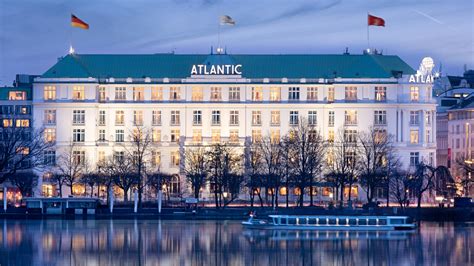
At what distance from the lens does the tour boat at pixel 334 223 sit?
122 meters

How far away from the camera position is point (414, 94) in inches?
6826

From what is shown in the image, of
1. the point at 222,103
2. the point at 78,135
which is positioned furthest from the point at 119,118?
the point at 222,103

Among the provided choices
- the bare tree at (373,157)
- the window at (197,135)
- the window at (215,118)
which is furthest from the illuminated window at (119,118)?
the bare tree at (373,157)

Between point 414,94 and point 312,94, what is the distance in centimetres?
1195

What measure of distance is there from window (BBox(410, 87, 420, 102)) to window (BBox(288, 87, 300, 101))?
43.4 ft

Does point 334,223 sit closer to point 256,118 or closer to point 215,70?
point 256,118

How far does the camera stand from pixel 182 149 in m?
172

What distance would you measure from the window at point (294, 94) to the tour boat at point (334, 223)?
49.8m

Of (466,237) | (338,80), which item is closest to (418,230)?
(466,237)

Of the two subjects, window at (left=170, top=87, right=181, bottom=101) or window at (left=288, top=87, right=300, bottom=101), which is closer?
window at (left=288, top=87, right=300, bottom=101)

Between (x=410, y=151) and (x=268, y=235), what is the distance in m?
61.4

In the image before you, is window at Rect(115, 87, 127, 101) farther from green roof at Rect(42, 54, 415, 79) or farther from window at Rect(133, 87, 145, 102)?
green roof at Rect(42, 54, 415, 79)

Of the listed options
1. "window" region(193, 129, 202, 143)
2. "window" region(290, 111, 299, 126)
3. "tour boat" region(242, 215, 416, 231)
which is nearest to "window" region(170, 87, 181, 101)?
"window" region(193, 129, 202, 143)

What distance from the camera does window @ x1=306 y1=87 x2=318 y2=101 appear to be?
570 ft
